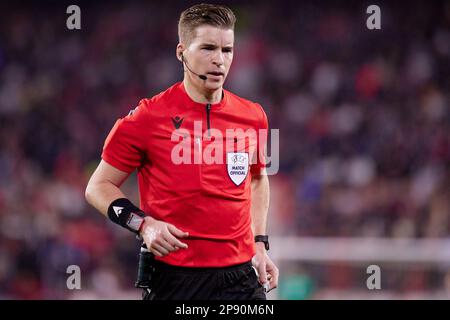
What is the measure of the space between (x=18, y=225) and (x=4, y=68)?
3429 millimetres

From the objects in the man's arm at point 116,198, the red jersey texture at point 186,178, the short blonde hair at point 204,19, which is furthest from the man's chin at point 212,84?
the man's arm at point 116,198

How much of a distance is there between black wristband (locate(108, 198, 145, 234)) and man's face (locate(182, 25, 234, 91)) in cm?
66

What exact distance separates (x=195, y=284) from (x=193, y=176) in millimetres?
487

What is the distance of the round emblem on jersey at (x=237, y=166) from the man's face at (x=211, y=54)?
33 centimetres

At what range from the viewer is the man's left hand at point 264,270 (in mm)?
4066

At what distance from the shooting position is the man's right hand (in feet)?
11.6

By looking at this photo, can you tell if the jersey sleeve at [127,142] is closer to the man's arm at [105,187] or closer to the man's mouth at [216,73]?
the man's arm at [105,187]

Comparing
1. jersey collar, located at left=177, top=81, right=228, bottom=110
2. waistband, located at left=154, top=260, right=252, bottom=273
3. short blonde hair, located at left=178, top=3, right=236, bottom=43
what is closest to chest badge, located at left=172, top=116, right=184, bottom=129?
jersey collar, located at left=177, top=81, right=228, bottom=110

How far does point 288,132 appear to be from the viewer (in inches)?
438

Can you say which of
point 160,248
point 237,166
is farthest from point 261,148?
point 160,248
